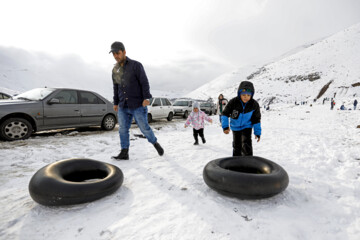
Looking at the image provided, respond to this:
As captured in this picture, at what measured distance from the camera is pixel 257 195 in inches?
76.4

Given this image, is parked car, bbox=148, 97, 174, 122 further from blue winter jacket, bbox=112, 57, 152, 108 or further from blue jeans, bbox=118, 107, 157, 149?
blue winter jacket, bbox=112, 57, 152, 108

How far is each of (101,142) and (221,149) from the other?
129 inches

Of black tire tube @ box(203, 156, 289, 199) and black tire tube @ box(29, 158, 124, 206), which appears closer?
black tire tube @ box(29, 158, 124, 206)

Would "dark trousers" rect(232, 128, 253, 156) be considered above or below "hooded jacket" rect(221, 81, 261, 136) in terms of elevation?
below

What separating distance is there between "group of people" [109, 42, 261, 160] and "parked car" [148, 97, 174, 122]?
658cm

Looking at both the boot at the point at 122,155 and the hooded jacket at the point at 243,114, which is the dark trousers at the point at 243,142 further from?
the boot at the point at 122,155

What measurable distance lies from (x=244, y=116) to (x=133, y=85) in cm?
201

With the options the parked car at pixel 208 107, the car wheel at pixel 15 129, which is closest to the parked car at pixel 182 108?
the parked car at pixel 208 107

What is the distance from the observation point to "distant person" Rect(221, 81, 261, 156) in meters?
2.98

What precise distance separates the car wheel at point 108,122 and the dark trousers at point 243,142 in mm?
5383

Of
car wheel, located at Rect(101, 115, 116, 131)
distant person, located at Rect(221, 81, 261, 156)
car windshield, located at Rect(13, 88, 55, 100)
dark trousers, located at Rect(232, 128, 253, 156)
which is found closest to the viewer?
distant person, located at Rect(221, 81, 261, 156)

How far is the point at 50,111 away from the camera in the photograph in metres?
5.34

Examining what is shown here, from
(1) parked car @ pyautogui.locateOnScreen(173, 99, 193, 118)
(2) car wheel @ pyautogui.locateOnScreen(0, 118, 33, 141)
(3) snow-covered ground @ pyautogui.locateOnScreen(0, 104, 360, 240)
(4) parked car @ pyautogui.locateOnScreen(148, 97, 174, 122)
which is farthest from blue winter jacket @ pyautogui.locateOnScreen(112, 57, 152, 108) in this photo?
(1) parked car @ pyautogui.locateOnScreen(173, 99, 193, 118)

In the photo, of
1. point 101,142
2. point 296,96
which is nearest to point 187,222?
point 101,142
